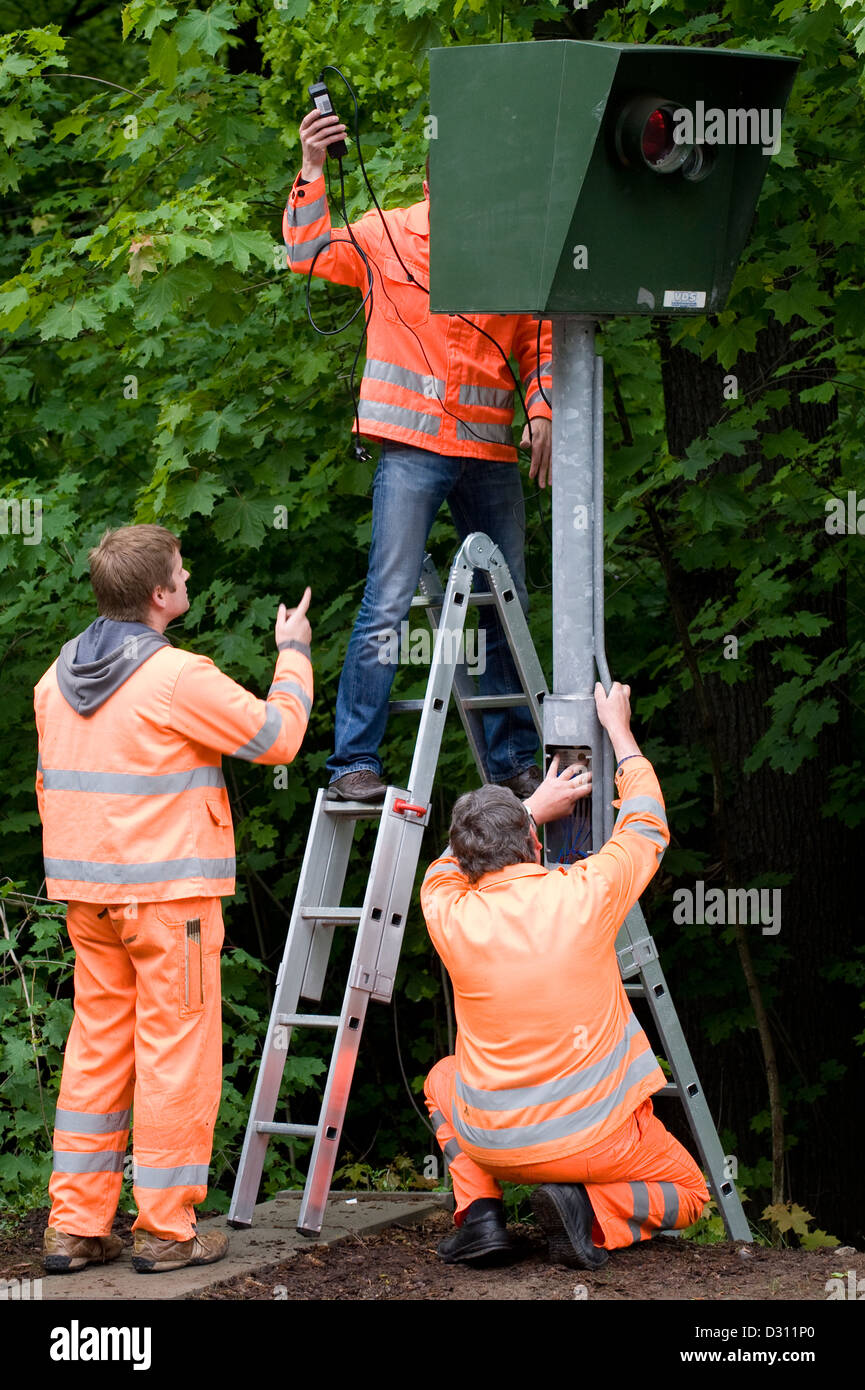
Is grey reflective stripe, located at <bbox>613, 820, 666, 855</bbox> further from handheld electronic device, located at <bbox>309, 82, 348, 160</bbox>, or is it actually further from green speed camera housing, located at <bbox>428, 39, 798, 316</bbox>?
handheld electronic device, located at <bbox>309, 82, 348, 160</bbox>

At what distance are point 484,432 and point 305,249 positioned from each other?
0.76 m

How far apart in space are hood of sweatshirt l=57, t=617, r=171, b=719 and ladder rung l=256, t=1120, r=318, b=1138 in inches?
50.3

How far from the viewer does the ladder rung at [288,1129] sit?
14.4ft

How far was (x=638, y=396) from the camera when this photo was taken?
708 centimetres

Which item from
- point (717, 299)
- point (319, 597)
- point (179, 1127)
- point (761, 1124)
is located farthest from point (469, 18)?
point (761, 1124)

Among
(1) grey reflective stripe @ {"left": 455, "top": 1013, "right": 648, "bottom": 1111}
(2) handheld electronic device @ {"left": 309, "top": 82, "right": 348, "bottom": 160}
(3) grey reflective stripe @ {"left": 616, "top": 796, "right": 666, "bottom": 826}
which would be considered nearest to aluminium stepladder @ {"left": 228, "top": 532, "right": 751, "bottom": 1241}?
(1) grey reflective stripe @ {"left": 455, "top": 1013, "right": 648, "bottom": 1111}

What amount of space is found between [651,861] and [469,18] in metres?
3.48

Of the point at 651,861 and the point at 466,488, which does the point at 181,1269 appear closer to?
the point at 651,861

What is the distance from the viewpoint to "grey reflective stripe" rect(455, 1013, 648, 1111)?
157 inches

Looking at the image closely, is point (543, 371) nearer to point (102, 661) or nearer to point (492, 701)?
point (492, 701)

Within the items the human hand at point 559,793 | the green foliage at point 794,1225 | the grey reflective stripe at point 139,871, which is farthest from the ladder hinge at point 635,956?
the green foliage at point 794,1225

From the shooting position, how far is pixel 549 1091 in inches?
157
